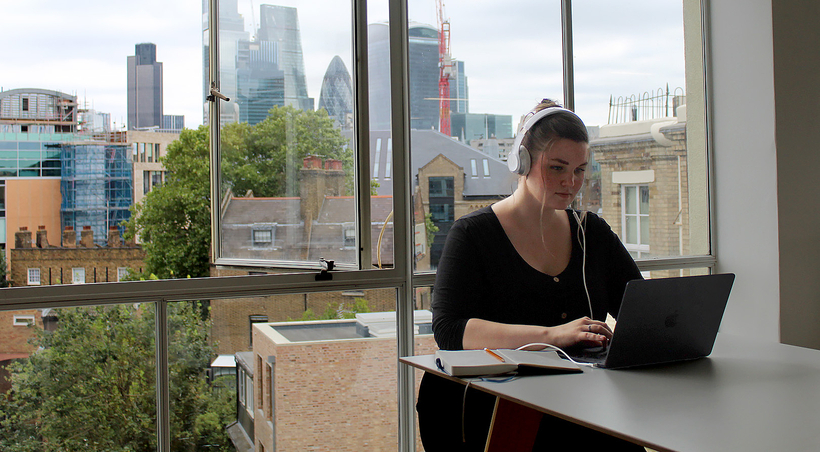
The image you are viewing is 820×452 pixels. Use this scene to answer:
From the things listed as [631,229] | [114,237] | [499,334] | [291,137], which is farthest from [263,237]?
[631,229]

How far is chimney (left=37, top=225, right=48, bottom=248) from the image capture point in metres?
2.11

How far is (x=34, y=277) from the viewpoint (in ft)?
6.73

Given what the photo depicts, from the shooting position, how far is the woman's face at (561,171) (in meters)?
1.96

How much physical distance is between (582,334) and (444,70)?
59.7 inches

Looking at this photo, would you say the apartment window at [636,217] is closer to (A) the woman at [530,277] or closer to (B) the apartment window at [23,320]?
(A) the woman at [530,277]

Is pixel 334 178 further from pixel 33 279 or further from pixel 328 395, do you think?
pixel 33 279

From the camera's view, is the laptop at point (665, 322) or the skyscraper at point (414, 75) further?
the skyscraper at point (414, 75)

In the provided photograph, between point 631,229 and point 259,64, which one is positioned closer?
point 259,64

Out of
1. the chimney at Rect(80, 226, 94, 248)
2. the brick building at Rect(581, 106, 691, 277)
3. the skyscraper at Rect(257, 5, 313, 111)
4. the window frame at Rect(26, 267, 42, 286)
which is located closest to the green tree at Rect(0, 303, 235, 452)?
the window frame at Rect(26, 267, 42, 286)

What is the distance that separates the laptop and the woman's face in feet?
1.79

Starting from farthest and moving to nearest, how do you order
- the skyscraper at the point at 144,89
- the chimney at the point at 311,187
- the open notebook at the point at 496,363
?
the chimney at the point at 311,187
the skyscraper at the point at 144,89
the open notebook at the point at 496,363

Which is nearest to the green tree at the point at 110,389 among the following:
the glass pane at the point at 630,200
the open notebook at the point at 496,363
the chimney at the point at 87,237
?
the chimney at the point at 87,237

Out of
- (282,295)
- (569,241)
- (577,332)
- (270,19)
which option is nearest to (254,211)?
(282,295)

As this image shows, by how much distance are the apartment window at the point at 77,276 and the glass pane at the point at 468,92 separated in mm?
1254
